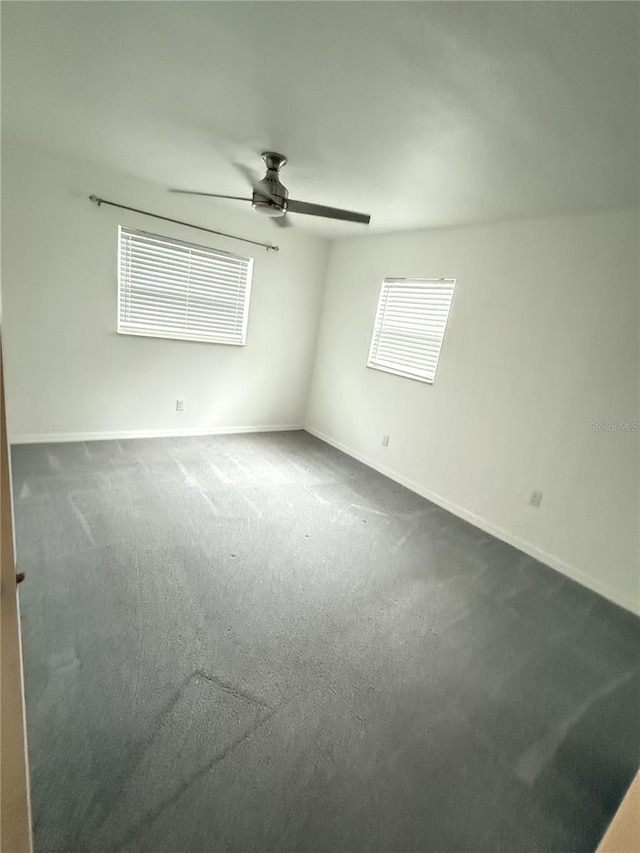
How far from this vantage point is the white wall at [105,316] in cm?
290

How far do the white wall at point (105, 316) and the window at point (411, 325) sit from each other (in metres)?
1.05

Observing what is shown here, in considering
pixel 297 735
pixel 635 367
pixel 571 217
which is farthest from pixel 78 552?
pixel 571 217

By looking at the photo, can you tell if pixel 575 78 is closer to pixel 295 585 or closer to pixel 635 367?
pixel 635 367

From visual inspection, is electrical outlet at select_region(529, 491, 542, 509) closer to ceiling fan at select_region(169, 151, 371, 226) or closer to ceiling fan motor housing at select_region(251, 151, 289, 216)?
Result: ceiling fan at select_region(169, 151, 371, 226)

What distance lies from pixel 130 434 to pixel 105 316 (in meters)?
1.16

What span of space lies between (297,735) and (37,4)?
2.76m

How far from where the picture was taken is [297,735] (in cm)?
132

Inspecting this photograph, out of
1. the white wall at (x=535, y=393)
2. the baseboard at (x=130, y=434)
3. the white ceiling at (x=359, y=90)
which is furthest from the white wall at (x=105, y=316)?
the white wall at (x=535, y=393)

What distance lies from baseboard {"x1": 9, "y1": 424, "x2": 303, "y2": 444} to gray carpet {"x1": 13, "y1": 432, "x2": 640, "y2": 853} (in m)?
0.69

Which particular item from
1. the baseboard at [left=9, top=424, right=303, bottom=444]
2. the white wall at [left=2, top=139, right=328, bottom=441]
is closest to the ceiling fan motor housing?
the white wall at [left=2, top=139, right=328, bottom=441]

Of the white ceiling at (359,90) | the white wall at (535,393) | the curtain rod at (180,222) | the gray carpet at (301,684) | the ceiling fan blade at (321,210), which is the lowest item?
the gray carpet at (301,684)

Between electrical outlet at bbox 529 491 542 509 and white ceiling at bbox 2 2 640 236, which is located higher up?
white ceiling at bbox 2 2 640 236

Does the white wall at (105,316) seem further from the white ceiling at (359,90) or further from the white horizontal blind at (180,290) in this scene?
the white ceiling at (359,90)

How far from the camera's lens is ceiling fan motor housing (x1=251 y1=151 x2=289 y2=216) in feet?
7.20
